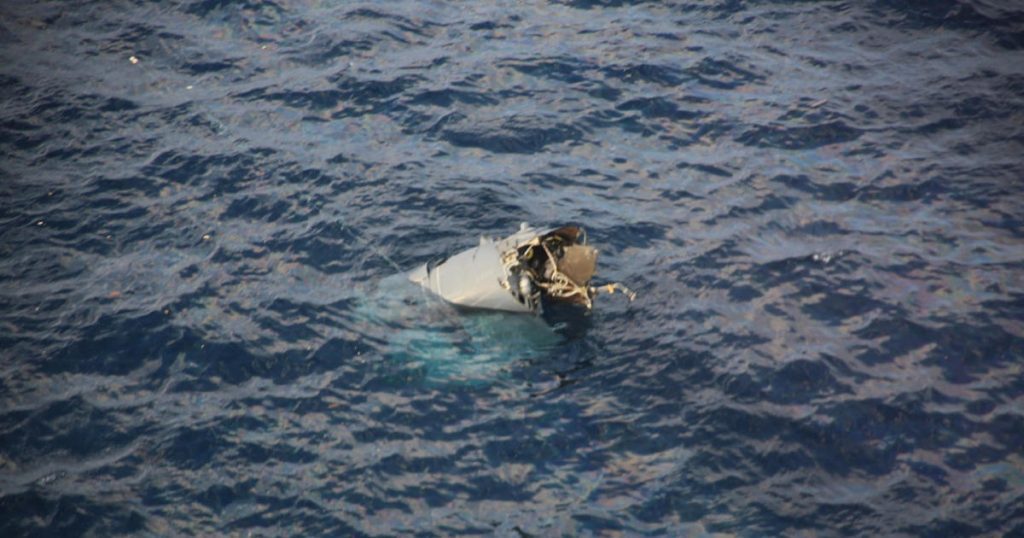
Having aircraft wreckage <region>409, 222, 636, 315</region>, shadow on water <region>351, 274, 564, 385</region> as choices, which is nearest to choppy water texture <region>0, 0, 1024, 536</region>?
shadow on water <region>351, 274, 564, 385</region>

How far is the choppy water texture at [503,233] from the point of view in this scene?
1209 cm

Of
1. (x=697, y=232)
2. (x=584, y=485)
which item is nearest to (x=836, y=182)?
(x=697, y=232)

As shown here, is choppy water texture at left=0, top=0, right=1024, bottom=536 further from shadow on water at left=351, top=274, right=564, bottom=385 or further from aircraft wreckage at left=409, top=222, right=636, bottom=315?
aircraft wreckage at left=409, top=222, right=636, bottom=315

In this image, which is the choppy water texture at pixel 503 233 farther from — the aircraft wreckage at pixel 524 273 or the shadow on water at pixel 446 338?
the aircraft wreckage at pixel 524 273

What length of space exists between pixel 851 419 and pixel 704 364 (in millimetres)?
2211

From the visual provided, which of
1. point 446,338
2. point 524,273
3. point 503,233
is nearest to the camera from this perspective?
point 524,273

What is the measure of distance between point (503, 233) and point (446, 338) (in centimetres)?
277

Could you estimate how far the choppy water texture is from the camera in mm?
12086

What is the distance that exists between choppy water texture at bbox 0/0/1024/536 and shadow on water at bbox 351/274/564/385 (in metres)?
0.05

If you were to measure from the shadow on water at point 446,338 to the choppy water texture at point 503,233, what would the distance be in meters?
0.05

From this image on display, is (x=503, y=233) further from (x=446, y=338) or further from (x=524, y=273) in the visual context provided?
(x=446, y=338)

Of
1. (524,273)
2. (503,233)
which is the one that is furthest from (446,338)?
(503,233)

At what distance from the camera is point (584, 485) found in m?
12.0

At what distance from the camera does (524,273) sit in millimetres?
13930
